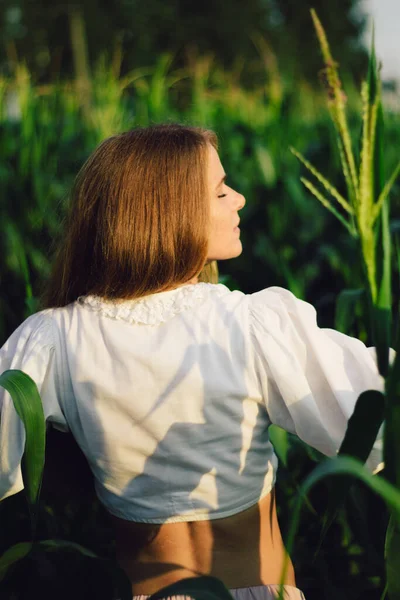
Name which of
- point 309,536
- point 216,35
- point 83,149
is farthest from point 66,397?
point 216,35

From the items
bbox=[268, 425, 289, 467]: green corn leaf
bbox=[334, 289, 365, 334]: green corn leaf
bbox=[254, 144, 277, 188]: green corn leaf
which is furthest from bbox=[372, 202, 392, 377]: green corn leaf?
bbox=[254, 144, 277, 188]: green corn leaf

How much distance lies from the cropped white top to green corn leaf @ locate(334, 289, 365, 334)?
54 cm

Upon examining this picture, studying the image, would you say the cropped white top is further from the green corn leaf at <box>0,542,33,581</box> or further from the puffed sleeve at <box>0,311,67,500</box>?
the green corn leaf at <box>0,542,33,581</box>

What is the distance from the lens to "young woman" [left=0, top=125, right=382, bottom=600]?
1.12 meters

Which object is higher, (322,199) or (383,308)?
(322,199)

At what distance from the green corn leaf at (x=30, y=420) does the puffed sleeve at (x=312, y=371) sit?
1.11 feet

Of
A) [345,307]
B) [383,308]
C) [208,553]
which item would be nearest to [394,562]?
[383,308]

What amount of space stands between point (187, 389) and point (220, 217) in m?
0.32

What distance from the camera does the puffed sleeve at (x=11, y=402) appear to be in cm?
124

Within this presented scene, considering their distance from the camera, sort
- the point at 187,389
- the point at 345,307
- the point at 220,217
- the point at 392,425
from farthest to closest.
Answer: the point at 345,307
the point at 220,217
the point at 187,389
the point at 392,425

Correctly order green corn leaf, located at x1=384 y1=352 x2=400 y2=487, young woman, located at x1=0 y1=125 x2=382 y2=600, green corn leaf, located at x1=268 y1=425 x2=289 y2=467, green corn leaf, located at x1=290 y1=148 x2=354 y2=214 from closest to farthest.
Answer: green corn leaf, located at x1=384 y1=352 x2=400 y2=487 < green corn leaf, located at x1=290 y1=148 x2=354 y2=214 < young woman, located at x1=0 y1=125 x2=382 y2=600 < green corn leaf, located at x1=268 y1=425 x2=289 y2=467

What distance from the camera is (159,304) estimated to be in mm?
1217

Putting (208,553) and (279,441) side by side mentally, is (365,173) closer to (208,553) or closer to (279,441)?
(208,553)

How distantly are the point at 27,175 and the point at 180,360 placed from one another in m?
2.03
